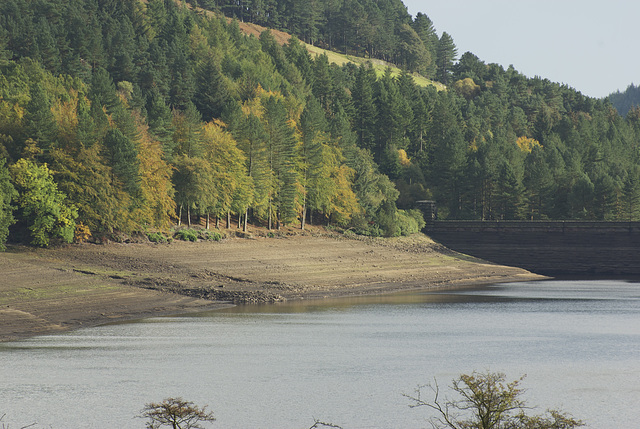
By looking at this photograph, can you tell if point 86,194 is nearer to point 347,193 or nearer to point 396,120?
point 347,193

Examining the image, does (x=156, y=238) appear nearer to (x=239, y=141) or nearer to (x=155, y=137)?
(x=155, y=137)

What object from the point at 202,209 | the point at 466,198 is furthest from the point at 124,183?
the point at 466,198

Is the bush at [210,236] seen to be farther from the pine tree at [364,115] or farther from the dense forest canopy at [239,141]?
the pine tree at [364,115]

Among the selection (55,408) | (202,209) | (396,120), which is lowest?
(55,408)

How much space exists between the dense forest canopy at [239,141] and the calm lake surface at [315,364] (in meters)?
22.3

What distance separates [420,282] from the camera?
261ft

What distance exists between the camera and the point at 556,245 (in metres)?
97.9

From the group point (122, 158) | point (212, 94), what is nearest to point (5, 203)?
point (122, 158)

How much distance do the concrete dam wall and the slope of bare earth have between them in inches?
154

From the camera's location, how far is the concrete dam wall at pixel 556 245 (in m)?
94.8

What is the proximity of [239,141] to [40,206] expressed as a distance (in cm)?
3222

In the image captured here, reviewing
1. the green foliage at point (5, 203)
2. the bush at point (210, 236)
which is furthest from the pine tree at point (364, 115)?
the green foliage at point (5, 203)

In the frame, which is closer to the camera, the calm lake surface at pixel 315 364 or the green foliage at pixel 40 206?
the calm lake surface at pixel 315 364

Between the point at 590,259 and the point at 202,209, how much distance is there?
160 ft
